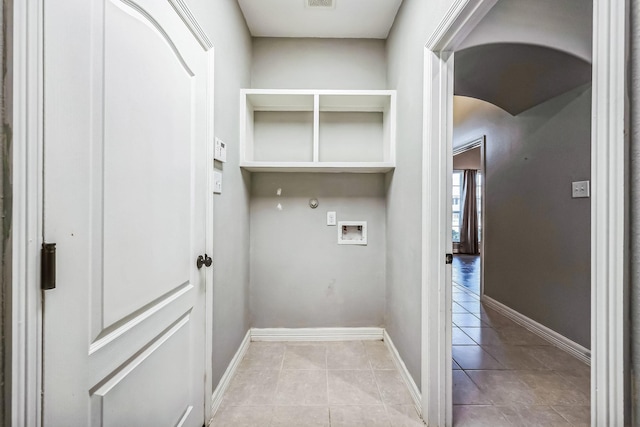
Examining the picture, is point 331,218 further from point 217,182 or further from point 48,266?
point 48,266

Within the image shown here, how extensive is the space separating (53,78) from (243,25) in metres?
1.86

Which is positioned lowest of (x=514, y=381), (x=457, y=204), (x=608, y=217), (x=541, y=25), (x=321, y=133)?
(x=514, y=381)

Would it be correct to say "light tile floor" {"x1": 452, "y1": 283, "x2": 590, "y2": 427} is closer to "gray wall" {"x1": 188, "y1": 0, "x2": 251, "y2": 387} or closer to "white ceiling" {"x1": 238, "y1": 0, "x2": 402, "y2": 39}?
"gray wall" {"x1": 188, "y1": 0, "x2": 251, "y2": 387}

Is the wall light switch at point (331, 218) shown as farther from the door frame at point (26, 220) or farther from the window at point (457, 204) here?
the window at point (457, 204)

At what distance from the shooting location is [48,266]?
22.5 inches

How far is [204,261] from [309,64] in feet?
6.13

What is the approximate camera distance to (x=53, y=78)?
22.8 inches

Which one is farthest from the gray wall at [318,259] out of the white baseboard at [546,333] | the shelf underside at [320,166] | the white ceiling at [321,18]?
the white baseboard at [546,333]

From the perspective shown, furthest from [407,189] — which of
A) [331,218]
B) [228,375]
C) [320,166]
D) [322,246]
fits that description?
[228,375]

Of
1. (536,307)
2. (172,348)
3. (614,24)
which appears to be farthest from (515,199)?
(172,348)

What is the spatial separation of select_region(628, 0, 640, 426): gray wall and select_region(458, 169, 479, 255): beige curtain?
7595mm

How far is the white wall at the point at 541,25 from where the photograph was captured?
1651 mm

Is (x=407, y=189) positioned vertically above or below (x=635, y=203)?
above

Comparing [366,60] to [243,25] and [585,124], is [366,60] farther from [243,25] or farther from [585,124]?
[585,124]
